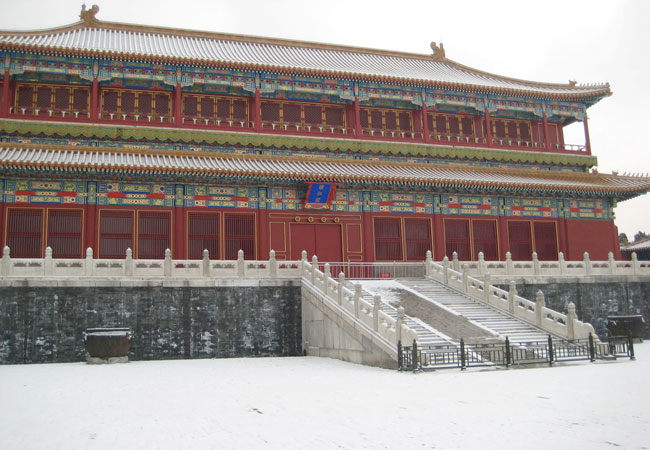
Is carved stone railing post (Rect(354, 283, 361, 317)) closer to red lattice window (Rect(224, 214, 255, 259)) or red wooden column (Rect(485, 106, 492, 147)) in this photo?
red lattice window (Rect(224, 214, 255, 259))

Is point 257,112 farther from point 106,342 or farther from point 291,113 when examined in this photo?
point 106,342

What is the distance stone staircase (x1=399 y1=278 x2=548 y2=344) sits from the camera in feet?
67.1

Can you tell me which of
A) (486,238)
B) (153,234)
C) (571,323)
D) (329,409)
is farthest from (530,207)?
(329,409)

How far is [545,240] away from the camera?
31125mm

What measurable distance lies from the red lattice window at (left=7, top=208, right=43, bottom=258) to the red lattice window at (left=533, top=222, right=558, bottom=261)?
21.6 meters

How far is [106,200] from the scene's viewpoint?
2572 centimetres

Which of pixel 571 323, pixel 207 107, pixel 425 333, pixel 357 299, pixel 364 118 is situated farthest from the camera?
pixel 364 118

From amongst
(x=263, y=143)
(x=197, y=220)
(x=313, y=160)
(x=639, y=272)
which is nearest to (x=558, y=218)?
(x=639, y=272)

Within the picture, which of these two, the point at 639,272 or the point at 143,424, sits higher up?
the point at 639,272

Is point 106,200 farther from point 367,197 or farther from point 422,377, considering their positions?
point 422,377

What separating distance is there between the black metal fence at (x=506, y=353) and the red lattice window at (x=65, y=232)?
47.3 feet

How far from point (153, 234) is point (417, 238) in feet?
37.4

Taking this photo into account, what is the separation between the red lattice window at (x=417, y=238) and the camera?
1147 inches

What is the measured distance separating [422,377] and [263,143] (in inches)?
632
